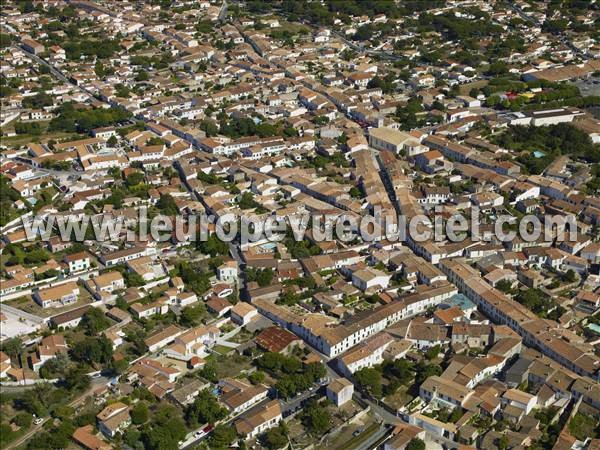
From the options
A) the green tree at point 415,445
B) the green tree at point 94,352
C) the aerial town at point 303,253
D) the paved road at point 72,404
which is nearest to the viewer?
the green tree at point 415,445

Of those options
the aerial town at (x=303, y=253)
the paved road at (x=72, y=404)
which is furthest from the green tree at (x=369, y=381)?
the paved road at (x=72, y=404)

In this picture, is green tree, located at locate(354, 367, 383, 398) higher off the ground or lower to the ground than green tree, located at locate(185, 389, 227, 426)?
higher

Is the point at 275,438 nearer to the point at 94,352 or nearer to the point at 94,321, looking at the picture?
the point at 94,352

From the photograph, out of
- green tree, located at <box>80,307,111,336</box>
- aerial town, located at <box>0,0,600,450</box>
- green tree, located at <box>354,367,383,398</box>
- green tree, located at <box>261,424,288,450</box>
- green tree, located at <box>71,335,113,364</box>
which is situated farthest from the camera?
green tree, located at <box>80,307,111,336</box>

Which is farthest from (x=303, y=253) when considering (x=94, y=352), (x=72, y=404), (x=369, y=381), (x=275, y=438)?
(x=72, y=404)

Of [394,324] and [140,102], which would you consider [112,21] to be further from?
[394,324]

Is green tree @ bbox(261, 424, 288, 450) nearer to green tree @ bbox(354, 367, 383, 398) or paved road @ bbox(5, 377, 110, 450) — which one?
green tree @ bbox(354, 367, 383, 398)

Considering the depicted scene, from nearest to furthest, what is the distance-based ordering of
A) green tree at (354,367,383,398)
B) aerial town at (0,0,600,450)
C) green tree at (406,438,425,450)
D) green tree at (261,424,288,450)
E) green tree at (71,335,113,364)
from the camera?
green tree at (406,438,425,450)
green tree at (261,424,288,450)
aerial town at (0,0,600,450)
green tree at (354,367,383,398)
green tree at (71,335,113,364)

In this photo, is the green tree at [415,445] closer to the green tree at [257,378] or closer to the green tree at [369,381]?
the green tree at [369,381]

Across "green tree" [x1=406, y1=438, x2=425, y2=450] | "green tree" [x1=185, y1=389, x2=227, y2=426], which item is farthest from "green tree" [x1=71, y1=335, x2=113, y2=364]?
"green tree" [x1=406, y1=438, x2=425, y2=450]
